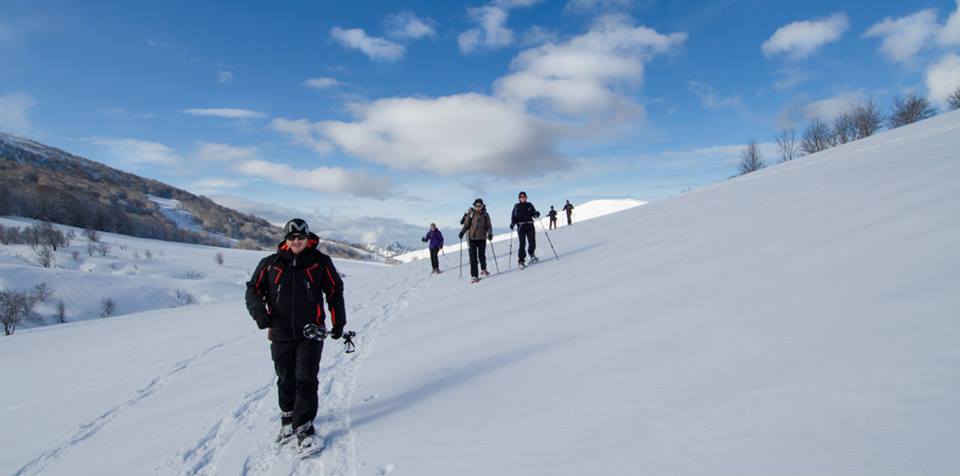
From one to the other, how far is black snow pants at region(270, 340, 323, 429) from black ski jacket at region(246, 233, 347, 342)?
0.11 metres

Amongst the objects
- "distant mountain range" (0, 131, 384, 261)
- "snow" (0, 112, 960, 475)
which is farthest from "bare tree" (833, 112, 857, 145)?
"distant mountain range" (0, 131, 384, 261)

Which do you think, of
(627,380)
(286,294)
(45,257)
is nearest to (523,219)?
(627,380)

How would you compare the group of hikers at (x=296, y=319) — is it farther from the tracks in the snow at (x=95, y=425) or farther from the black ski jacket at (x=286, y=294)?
the tracks in the snow at (x=95, y=425)

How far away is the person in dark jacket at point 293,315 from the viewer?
3.44 metres

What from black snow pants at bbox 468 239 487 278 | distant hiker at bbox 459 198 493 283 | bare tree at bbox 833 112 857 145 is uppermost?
bare tree at bbox 833 112 857 145

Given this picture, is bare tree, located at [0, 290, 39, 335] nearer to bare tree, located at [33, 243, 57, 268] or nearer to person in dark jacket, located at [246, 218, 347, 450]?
bare tree, located at [33, 243, 57, 268]

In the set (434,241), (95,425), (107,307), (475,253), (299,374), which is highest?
(434,241)

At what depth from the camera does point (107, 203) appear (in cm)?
11238

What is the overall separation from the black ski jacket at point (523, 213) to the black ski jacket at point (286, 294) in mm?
7833

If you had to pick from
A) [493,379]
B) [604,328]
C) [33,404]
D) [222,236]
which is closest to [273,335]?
[493,379]

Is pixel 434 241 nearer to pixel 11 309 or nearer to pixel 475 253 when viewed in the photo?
pixel 475 253

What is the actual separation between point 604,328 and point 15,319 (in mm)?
38361

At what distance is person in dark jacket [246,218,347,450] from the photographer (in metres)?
3.44

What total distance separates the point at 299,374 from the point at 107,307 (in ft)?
152
